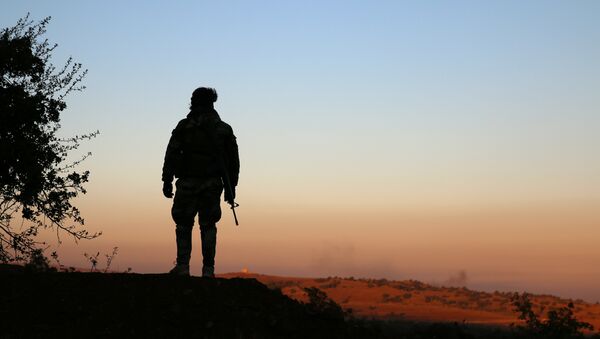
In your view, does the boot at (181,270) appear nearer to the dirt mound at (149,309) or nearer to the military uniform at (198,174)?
the military uniform at (198,174)

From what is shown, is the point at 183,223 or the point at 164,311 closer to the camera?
the point at 164,311

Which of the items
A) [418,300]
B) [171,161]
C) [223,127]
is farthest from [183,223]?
[418,300]

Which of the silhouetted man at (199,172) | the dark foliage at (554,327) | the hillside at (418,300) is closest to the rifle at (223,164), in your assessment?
the silhouetted man at (199,172)

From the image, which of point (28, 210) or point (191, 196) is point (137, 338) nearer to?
point (191, 196)

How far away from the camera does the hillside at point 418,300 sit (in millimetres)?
33875

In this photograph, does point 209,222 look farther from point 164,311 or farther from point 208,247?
point 164,311

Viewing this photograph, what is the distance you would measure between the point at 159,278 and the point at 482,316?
23.0 m

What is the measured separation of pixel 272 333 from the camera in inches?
461

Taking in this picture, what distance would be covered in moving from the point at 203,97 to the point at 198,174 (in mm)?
1383

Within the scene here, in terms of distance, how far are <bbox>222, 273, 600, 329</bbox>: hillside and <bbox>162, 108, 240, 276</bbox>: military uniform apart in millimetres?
18400

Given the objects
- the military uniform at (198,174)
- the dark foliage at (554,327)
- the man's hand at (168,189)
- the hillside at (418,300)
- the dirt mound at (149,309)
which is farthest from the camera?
the hillside at (418,300)

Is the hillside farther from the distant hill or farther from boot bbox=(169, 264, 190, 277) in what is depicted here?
the distant hill

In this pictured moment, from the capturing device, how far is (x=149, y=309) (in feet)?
39.3

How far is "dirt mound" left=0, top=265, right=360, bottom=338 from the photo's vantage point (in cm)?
1139
